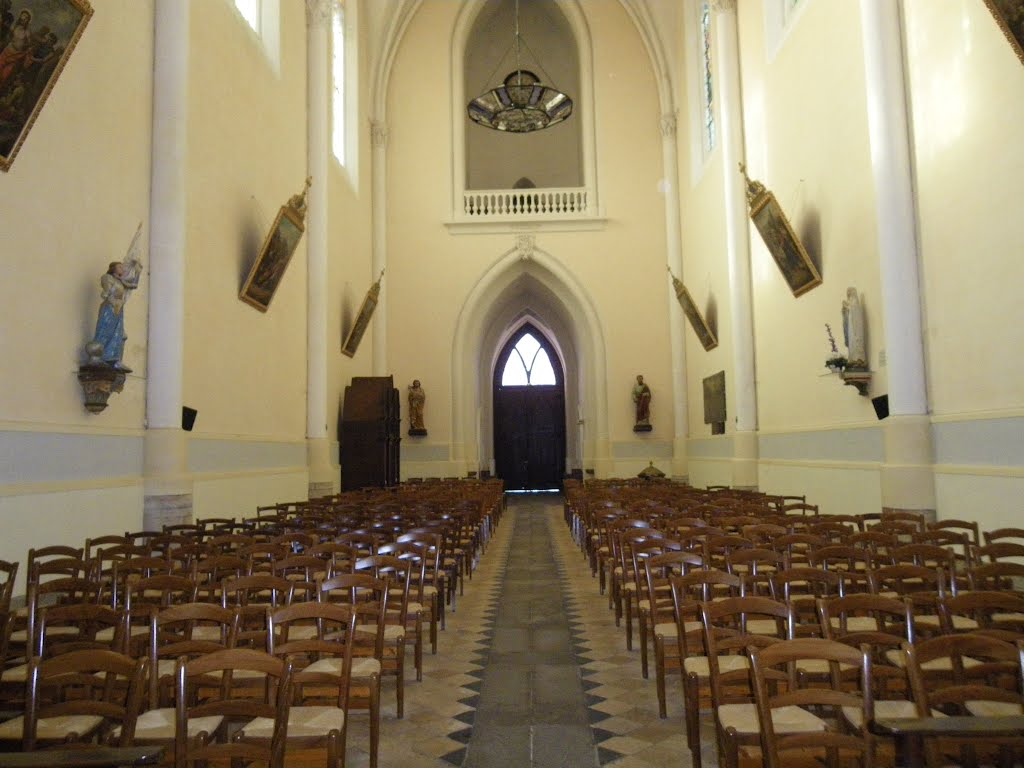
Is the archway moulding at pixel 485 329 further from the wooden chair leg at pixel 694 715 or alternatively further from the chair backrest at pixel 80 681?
the chair backrest at pixel 80 681

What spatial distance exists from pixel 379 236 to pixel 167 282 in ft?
34.0

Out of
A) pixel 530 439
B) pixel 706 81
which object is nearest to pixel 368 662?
pixel 706 81

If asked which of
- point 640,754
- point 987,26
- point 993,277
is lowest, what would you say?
point 640,754

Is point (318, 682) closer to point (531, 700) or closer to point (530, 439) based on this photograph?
point (531, 700)

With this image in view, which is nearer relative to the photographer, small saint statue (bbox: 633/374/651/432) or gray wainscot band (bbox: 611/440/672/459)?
small saint statue (bbox: 633/374/651/432)

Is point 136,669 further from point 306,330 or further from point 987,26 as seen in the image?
point 306,330

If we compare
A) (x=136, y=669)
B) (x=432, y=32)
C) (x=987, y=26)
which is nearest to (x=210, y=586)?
(x=136, y=669)

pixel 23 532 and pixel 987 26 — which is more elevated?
pixel 987 26

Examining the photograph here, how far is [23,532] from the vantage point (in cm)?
595

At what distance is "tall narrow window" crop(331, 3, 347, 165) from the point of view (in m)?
15.5

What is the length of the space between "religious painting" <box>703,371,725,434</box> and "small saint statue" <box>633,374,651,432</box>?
2383 millimetres

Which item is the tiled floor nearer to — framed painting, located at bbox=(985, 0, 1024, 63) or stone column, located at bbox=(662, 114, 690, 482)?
framed painting, located at bbox=(985, 0, 1024, 63)

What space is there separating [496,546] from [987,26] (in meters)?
7.94

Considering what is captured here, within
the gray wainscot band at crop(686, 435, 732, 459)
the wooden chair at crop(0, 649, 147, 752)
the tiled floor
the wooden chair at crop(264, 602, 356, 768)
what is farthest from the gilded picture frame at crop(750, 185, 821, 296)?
the wooden chair at crop(0, 649, 147, 752)
